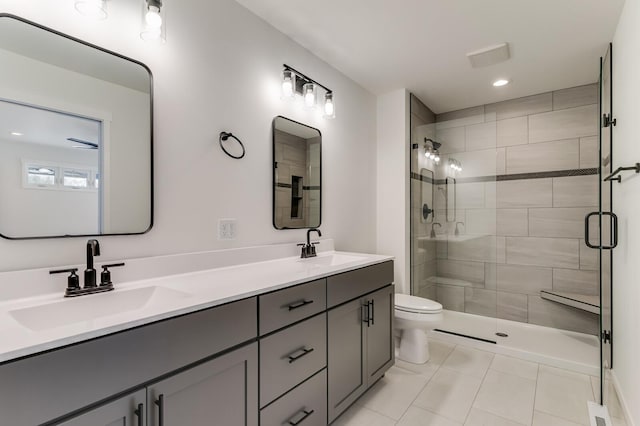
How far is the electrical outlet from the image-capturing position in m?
1.73

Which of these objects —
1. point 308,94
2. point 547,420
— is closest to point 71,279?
point 308,94

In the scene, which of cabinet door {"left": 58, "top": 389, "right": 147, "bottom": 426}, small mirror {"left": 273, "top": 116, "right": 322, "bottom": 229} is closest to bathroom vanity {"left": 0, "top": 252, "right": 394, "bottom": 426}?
cabinet door {"left": 58, "top": 389, "right": 147, "bottom": 426}

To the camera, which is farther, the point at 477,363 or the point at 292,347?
the point at 477,363

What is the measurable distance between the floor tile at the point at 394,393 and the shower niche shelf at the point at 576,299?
66.3 inches

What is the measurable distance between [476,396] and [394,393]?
535 millimetres

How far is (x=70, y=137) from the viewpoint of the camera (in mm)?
1232

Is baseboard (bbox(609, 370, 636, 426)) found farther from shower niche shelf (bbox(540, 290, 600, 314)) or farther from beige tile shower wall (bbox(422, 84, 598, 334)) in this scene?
beige tile shower wall (bbox(422, 84, 598, 334))

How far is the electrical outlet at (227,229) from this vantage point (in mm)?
1731

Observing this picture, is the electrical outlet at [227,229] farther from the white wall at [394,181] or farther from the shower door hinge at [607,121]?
the shower door hinge at [607,121]

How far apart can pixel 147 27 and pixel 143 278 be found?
3.61 ft

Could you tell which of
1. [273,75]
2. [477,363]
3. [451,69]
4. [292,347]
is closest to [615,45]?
[451,69]

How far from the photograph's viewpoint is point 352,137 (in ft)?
9.43

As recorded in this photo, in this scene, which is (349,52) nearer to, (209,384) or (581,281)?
(209,384)

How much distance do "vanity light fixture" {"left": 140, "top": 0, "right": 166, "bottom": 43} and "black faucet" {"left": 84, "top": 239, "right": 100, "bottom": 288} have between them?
917mm
